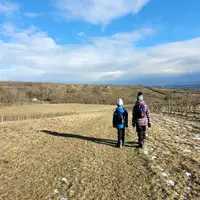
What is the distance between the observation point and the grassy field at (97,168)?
667 cm

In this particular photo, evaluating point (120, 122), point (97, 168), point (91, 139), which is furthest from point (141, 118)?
point (91, 139)

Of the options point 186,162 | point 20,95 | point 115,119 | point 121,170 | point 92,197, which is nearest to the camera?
point 92,197

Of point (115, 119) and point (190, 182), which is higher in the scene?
point (115, 119)

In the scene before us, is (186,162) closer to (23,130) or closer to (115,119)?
(115,119)

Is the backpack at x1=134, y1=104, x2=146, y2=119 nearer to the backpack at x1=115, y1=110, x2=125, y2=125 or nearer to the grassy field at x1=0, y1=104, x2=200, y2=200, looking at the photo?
the backpack at x1=115, y1=110, x2=125, y2=125

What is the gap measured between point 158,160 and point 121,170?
1.75 meters

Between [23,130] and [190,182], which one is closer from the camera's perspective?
[190,182]

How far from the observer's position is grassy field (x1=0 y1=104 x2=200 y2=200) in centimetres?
667

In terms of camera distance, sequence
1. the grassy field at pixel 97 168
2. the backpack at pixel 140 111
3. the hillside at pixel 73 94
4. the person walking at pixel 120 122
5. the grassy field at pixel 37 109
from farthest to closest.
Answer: the hillside at pixel 73 94, the grassy field at pixel 37 109, the person walking at pixel 120 122, the backpack at pixel 140 111, the grassy field at pixel 97 168

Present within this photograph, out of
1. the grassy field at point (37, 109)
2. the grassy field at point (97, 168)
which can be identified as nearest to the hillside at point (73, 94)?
the grassy field at point (37, 109)

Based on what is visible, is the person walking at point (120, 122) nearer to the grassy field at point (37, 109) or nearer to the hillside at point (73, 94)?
the grassy field at point (37, 109)

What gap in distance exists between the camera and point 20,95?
8219 cm

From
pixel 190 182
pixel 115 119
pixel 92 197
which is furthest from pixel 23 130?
pixel 190 182

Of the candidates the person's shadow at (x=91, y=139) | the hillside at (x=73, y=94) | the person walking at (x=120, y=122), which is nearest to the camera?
the person walking at (x=120, y=122)
